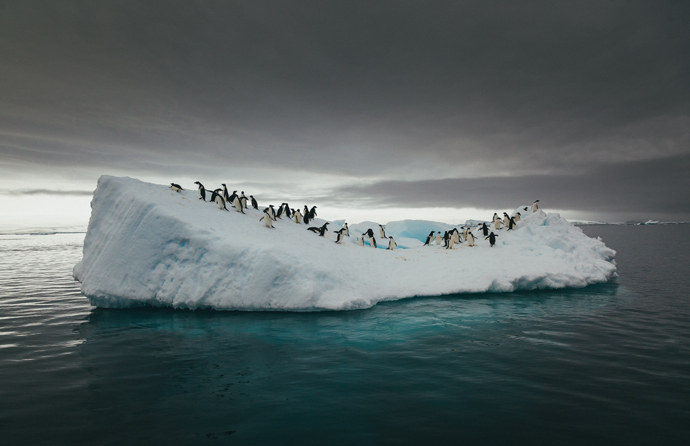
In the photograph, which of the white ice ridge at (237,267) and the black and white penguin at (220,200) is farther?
the black and white penguin at (220,200)

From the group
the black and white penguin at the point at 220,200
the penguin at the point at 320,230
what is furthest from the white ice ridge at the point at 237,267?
the penguin at the point at 320,230

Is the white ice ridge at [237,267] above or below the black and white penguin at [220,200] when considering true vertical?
below

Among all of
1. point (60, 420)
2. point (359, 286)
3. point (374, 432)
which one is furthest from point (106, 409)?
point (359, 286)

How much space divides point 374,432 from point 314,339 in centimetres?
462

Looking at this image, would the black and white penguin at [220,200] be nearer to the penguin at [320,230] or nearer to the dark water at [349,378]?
the penguin at [320,230]

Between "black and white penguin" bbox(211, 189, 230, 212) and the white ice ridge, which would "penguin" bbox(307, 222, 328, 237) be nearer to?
the white ice ridge

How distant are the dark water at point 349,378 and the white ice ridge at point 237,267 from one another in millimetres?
1005

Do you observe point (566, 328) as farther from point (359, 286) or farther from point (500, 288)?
point (359, 286)

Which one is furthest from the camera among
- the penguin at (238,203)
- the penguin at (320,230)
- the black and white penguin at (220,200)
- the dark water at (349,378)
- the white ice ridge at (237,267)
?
the penguin at (320,230)

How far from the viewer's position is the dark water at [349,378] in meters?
4.57

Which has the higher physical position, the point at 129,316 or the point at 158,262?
the point at 158,262

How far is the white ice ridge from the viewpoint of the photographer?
40.8 ft

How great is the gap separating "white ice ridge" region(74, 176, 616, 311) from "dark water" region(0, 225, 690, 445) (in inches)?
39.6

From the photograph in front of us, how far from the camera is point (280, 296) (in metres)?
12.4
